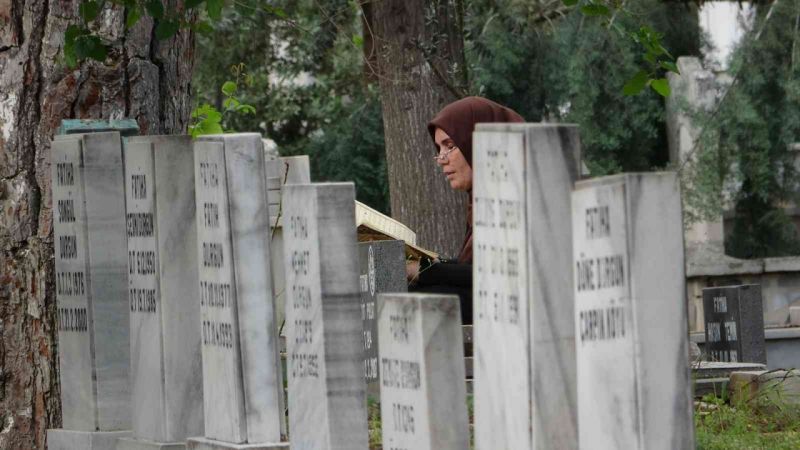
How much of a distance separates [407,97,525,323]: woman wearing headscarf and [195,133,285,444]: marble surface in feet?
7.87

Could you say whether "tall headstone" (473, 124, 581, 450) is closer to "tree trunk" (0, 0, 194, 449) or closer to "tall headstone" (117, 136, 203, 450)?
"tall headstone" (117, 136, 203, 450)

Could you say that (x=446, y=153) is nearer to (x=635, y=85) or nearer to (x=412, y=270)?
(x=412, y=270)

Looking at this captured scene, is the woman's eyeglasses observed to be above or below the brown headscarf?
below

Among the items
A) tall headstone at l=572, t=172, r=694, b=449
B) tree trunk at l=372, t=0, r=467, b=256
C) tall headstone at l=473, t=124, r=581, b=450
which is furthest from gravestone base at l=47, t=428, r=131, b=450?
tree trunk at l=372, t=0, r=467, b=256

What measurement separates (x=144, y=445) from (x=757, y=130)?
40.6 feet

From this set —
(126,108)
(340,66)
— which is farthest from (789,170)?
(126,108)

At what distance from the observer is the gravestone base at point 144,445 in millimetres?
3844

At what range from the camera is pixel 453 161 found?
6141mm

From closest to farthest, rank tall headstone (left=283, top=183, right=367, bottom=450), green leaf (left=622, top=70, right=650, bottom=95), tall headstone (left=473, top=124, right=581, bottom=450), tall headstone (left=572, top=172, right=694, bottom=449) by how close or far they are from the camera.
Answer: tall headstone (left=572, top=172, right=694, bottom=449), tall headstone (left=473, top=124, right=581, bottom=450), tall headstone (left=283, top=183, right=367, bottom=450), green leaf (left=622, top=70, right=650, bottom=95)

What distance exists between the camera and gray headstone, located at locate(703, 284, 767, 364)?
894cm

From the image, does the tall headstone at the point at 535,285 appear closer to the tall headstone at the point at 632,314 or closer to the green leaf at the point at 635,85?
the tall headstone at the point at 632,314

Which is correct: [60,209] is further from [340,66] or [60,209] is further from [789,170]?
[340,66]

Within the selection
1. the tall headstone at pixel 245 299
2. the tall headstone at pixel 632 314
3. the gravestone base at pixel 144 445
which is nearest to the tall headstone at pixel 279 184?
the gravestone base at pixel 144 445

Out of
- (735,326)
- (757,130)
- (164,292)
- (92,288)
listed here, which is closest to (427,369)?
(164,292)
